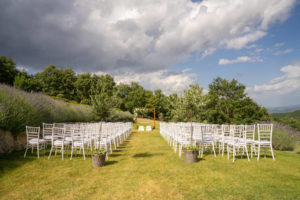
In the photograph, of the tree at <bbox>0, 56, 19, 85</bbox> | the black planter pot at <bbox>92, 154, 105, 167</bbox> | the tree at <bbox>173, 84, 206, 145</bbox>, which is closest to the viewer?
the black planter pot at <bbox>92, 154, 105, 167</bbox>

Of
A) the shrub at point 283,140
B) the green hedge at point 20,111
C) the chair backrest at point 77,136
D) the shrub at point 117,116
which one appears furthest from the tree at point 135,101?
the chair backrest at point 77,136

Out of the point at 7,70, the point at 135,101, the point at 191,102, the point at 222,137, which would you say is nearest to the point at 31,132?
the point at 191,102

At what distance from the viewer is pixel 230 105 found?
67.5 ft

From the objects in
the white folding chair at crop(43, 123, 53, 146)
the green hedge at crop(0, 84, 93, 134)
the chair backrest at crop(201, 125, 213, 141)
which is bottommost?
the white folding chair at crop(43, 123, 53, 146)

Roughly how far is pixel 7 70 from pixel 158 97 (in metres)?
43.1

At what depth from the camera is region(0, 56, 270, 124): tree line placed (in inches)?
271

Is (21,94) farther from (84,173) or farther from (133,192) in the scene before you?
(133,192)

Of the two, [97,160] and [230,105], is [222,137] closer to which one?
[97,160]

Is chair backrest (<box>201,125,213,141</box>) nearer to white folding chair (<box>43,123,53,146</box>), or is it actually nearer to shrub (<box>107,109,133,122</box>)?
shrub (<box>107,109,133,122</box>)

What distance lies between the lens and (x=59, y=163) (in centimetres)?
595

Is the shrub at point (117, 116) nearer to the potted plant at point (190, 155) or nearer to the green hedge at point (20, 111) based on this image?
the potted plant at point (190, 155)

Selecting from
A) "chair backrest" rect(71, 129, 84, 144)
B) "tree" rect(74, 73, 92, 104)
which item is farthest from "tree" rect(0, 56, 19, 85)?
"chair backrest" rect(71, 129, 84, 144)

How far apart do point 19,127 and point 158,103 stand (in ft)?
175

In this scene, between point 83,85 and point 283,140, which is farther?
point 83,85
